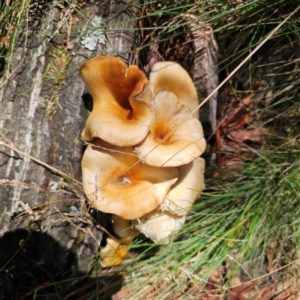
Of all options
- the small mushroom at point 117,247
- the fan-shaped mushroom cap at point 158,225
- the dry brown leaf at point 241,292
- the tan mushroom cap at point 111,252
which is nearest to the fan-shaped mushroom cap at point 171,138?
the fan-shaped mushroom cap at point 158,225

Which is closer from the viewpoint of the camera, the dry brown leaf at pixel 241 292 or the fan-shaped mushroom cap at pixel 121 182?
the fan-shaped mushroom cap at pixel 121 182

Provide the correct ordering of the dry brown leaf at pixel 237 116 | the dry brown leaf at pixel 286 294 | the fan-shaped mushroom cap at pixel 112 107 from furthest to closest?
the dry brown leaf at pixel 237 116 < the dry brown leaf at pixel 286 294 < the fan-shaped mushroom cap at pixel 112 107

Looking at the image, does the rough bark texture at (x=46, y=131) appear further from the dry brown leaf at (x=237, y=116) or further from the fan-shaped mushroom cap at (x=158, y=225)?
the dry brown leaf at (x=237, y=116)

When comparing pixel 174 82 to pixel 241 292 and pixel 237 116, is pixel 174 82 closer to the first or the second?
pixel 237 116

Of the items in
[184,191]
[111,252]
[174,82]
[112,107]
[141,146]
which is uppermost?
[174,82]

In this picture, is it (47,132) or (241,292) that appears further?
(241,292)

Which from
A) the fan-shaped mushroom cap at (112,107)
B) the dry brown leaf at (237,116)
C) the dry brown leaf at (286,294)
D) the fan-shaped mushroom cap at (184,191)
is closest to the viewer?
the fan-shaped mushroom cap at (112,107)

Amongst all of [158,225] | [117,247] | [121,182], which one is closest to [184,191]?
[158,225]

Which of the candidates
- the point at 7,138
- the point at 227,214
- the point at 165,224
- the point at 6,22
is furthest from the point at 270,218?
the point at 6,22
